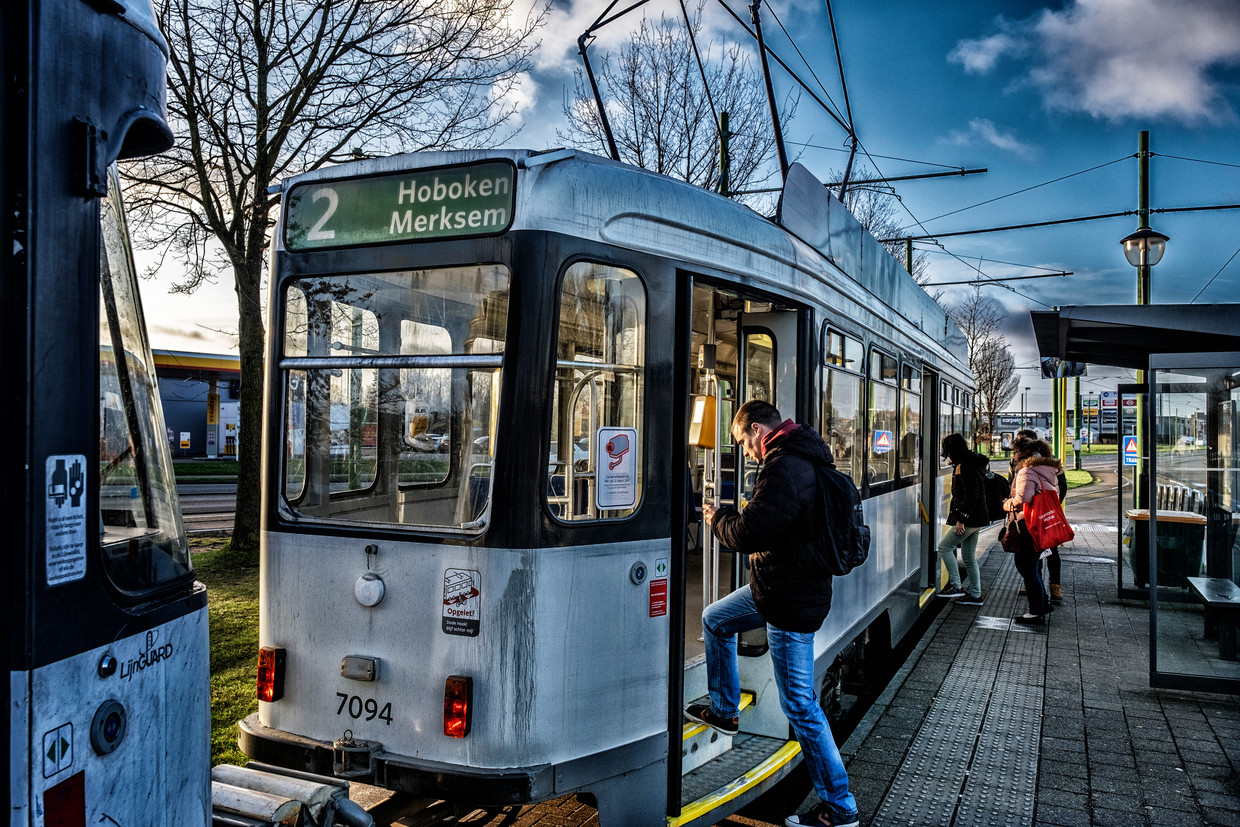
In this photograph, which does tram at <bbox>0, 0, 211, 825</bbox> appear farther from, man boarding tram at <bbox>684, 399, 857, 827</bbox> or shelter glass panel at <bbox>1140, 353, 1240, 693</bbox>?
shelter glass panel at <bbox>1140, 353, 1240, 693</bbox>

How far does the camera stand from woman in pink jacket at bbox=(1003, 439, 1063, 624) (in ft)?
29.6

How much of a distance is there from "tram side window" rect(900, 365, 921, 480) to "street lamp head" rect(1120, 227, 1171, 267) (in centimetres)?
583

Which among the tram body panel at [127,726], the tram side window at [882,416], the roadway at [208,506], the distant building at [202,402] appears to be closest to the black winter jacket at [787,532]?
the tram body panel at [127,726]

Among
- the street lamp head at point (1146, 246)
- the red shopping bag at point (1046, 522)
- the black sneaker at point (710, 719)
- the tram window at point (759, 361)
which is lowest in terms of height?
the black sneaker at point (710, 719)

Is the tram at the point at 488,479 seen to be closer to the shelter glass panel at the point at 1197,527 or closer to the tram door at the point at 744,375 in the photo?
the tram door at the point at 744,375

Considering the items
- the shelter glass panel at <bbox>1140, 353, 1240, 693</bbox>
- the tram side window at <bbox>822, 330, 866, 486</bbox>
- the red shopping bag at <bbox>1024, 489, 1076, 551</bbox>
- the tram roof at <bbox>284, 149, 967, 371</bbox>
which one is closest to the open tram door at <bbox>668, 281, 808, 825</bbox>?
the tram roof at <bbox>284, 149, 967, 371</bbox>

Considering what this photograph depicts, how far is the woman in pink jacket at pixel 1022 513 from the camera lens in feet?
29.6

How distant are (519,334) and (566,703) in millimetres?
1384

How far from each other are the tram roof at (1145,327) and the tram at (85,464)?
6.43 m

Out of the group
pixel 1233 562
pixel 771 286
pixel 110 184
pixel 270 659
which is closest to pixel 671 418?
pixel 771 286

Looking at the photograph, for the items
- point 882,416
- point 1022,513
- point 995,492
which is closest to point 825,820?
point 882,416

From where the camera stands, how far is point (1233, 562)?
7.11 m

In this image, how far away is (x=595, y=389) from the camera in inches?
143

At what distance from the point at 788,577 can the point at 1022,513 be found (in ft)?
19.9
